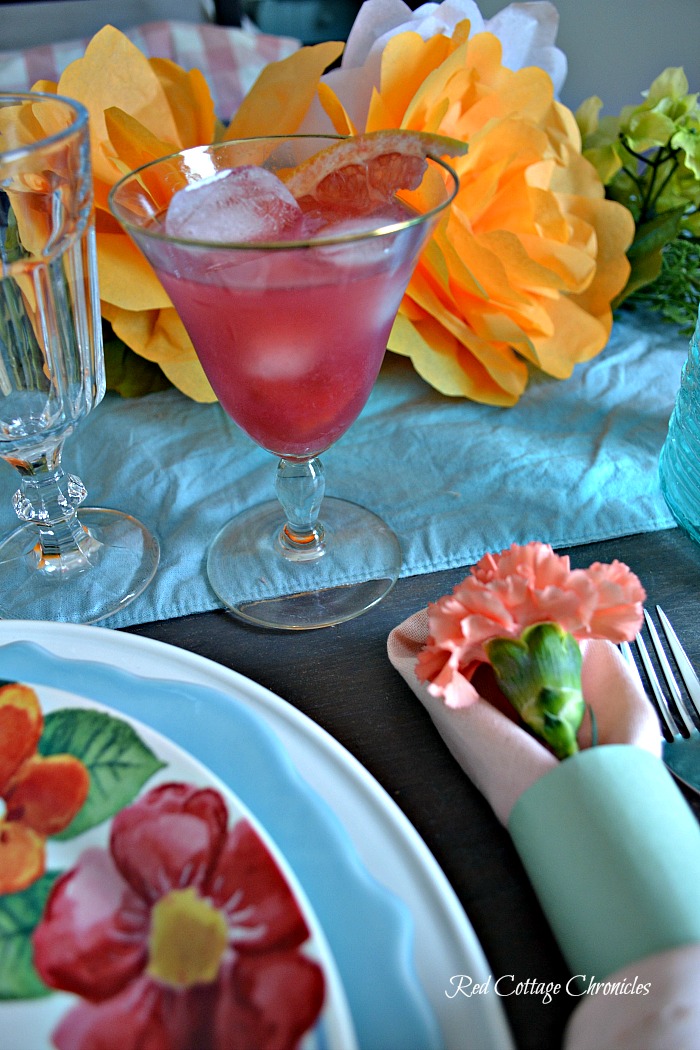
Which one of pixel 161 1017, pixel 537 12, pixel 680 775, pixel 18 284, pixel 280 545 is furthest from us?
pixel 537 12

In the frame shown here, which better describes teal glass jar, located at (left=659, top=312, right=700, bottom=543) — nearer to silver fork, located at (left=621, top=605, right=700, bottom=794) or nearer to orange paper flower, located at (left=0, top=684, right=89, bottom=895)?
silver fork, located at (left=621, top=605, right=700, bottom=794)

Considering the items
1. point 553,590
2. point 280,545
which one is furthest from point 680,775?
Result: point 280,545

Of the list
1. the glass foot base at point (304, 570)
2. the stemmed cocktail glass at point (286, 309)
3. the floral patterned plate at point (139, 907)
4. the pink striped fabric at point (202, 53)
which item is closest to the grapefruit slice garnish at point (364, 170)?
the stemmed cocktail glass at point (286, 309)

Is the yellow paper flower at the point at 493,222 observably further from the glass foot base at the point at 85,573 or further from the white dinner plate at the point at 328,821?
the white dinner plate at the point at 328,821

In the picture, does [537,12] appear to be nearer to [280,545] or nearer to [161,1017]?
[280,545]

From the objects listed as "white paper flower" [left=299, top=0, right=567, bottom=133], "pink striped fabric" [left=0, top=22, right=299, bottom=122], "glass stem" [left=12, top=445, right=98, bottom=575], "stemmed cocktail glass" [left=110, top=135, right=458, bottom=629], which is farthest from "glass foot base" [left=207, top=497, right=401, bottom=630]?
"pink striped fabric" [left=0, top=22, right=299, bottom=122]

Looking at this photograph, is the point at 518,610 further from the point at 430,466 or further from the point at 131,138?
the point at 131,138

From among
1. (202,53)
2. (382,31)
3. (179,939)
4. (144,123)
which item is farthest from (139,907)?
(202,53)
